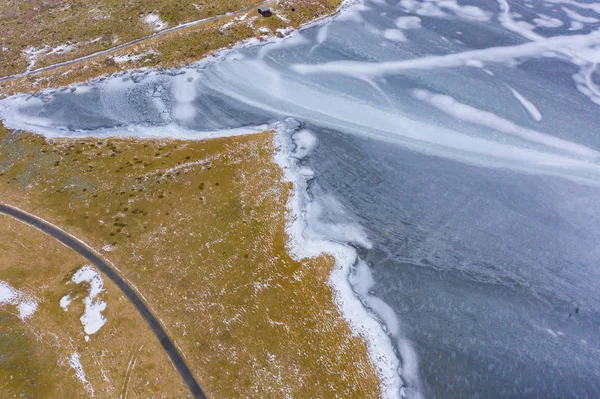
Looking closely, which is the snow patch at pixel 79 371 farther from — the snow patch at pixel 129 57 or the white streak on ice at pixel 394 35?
the white streak on ice at pixel 394 35

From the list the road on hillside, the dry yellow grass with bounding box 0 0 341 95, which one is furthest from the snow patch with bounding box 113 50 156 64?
the road on hillside

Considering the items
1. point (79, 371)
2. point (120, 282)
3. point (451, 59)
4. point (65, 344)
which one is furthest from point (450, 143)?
point (65, 344)

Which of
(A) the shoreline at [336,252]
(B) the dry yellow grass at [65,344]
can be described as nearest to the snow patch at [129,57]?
(A) the shoreline at [336,252]

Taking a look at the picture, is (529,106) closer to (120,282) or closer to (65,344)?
(120,282)

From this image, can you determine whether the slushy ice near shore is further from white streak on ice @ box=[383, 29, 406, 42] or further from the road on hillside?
the road on hillside

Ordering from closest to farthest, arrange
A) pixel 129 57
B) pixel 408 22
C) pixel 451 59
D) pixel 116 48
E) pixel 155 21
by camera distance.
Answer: pixel 451 59 < pixel 129 57 < pixel 116 48 < pixel 155 21 < pixel 408 22

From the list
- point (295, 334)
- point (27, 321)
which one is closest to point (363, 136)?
point (295, 334)
